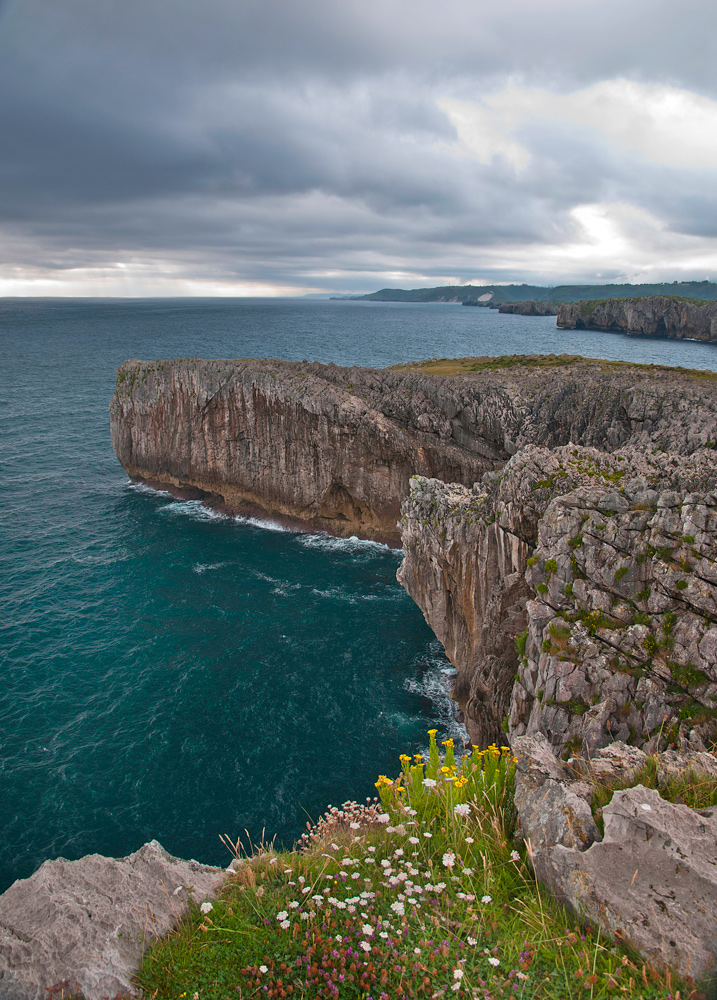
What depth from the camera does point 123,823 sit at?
24594mm

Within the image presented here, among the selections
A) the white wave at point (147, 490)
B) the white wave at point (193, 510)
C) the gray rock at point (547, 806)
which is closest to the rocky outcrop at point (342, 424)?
the white wave at point (147, 490)

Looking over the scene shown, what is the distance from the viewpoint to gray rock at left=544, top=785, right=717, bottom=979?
6.75m

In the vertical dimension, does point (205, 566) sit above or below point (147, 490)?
below

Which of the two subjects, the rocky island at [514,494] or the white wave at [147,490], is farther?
the white wave at [147,490]

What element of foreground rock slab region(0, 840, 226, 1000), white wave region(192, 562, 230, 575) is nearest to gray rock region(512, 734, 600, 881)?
foreground rock slab region(0, 840, 226, 1000)

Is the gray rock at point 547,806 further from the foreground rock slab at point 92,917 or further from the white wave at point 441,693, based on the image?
the white wave at point 441,693

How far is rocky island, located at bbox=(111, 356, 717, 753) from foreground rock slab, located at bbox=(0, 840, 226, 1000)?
997 centimetres

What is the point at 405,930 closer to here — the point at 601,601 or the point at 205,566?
the point at 601,601

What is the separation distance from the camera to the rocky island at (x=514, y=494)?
15.1 metres

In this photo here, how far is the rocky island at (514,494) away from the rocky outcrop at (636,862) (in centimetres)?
549

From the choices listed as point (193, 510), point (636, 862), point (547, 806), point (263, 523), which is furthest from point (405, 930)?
point (193, 510)

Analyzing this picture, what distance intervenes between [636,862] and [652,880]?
0.27 metres

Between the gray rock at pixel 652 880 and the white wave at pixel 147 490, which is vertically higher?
the gray rock at pixel 652 880

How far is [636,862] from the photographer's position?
7.62 metres
